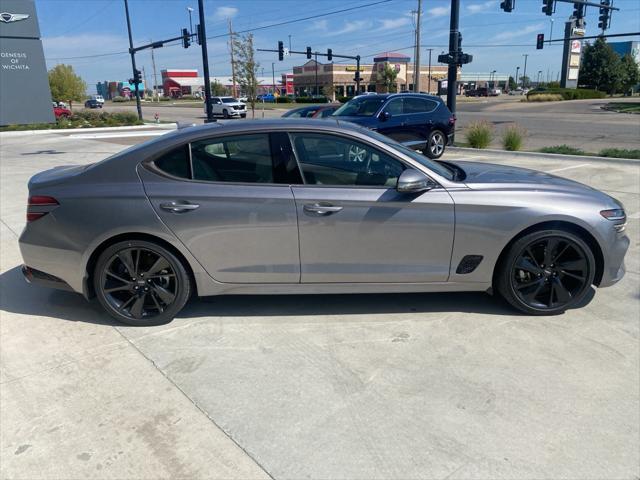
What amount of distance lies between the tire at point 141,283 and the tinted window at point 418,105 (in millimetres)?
10208

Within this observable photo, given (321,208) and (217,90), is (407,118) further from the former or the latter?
(217,90)

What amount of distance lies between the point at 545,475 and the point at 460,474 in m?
0.39

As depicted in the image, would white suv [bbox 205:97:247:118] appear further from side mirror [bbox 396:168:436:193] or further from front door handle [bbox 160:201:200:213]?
side mirror [bbox 396:168:436:193]

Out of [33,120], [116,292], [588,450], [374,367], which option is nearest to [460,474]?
[588,450]

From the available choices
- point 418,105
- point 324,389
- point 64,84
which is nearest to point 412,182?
point 324,389

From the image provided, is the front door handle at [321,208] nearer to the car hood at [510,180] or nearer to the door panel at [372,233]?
the door panel at [372,233]

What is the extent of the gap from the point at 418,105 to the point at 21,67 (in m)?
25.3

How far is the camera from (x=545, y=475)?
2.33 metres

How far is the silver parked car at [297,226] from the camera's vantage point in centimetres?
362

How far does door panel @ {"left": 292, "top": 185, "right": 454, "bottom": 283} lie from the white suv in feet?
125

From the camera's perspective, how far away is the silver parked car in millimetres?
3619

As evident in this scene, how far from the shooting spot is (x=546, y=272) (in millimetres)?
3805

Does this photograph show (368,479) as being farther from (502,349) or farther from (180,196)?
(180,196)

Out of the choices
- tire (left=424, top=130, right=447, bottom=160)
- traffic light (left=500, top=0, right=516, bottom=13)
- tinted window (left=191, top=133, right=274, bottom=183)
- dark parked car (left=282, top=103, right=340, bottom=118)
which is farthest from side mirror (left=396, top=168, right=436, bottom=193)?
traffic light (left=500, top=0, right=516, bottom=13)
